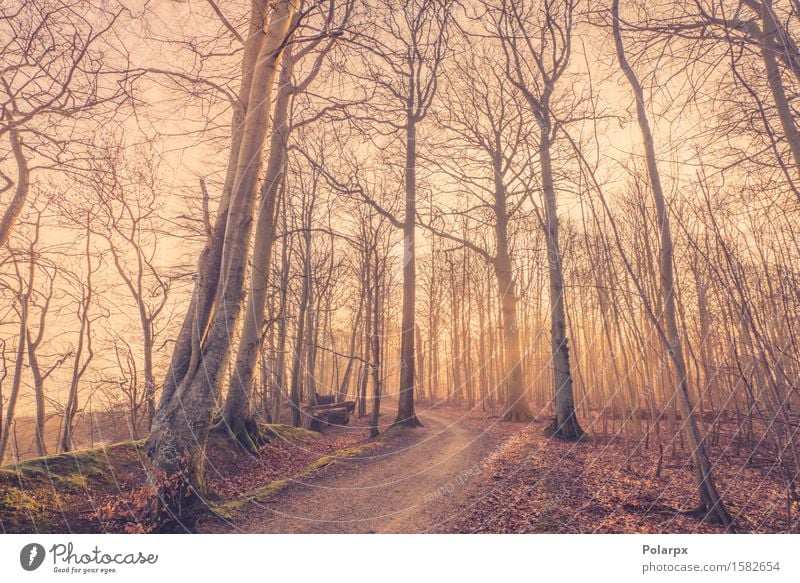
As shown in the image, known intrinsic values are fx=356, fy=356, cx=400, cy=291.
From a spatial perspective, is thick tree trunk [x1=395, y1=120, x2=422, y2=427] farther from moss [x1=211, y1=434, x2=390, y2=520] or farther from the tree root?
the tree root

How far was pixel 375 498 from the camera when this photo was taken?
398 cm

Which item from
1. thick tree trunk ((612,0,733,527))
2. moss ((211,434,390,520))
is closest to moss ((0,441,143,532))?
moss ((211,434,390,520))

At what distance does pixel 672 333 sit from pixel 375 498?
11.4 ft

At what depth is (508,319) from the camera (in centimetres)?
1033

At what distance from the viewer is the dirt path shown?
3.20 m

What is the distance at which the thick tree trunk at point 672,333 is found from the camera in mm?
3033

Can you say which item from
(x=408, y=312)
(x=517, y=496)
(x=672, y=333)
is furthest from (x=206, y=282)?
(x=408, y=312)

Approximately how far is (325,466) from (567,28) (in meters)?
6.97

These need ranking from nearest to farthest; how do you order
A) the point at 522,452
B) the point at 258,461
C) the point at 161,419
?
the point at 161,419
the point at 522,452
the point at 258,461
